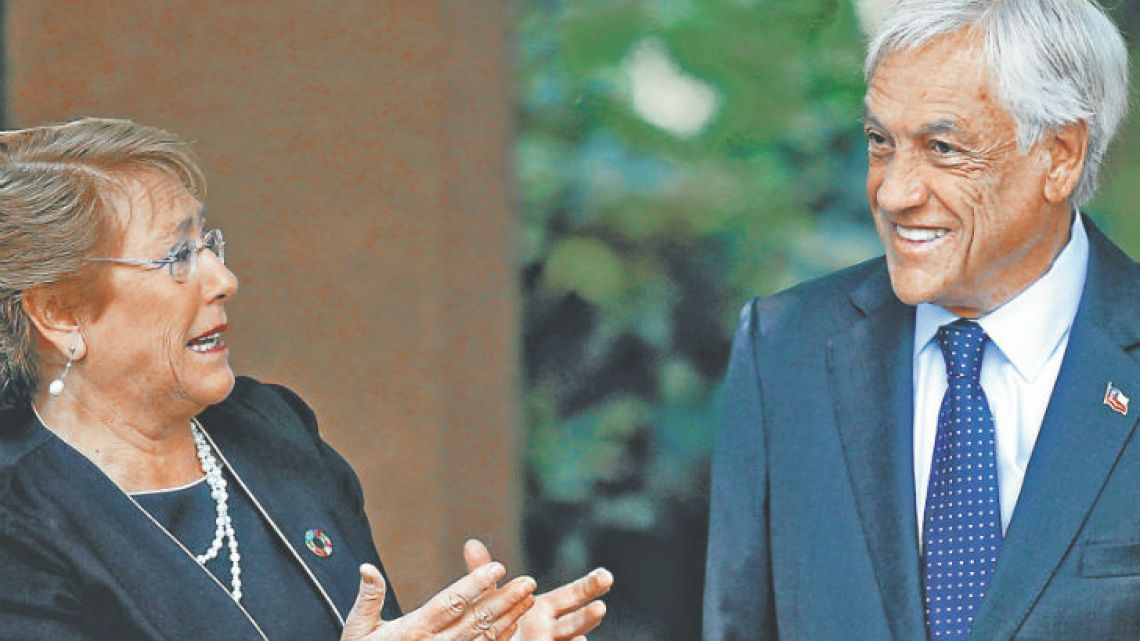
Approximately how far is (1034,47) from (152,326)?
4.47ft

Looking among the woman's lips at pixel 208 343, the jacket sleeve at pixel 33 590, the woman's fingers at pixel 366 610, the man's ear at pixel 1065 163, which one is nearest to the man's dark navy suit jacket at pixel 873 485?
the man's ear at pixel 1065 163

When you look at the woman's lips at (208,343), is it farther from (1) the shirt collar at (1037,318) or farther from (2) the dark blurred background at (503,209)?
(2) the dark blurred background at (503,209)

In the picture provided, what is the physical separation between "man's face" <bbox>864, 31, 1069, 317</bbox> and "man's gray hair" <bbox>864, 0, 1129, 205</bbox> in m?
0.02

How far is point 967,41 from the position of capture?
8.84 feet

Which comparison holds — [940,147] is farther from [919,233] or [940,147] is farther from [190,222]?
[190,222]

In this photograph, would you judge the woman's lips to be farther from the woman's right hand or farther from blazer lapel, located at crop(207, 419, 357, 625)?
the woman's right hand

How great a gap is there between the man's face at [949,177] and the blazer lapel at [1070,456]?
164mm

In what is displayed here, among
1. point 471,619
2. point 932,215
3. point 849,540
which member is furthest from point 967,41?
point 471,619

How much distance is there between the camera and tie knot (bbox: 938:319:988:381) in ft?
9.18

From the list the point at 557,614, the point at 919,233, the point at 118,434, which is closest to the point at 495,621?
the point at 557,614

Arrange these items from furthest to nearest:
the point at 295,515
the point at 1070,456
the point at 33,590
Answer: the point at 295,515, the point at 1070,456, the point at 33,590

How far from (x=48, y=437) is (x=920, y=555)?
131 centimetres

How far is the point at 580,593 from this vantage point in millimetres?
2777

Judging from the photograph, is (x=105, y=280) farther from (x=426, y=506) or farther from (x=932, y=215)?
(x=426, y=506)
